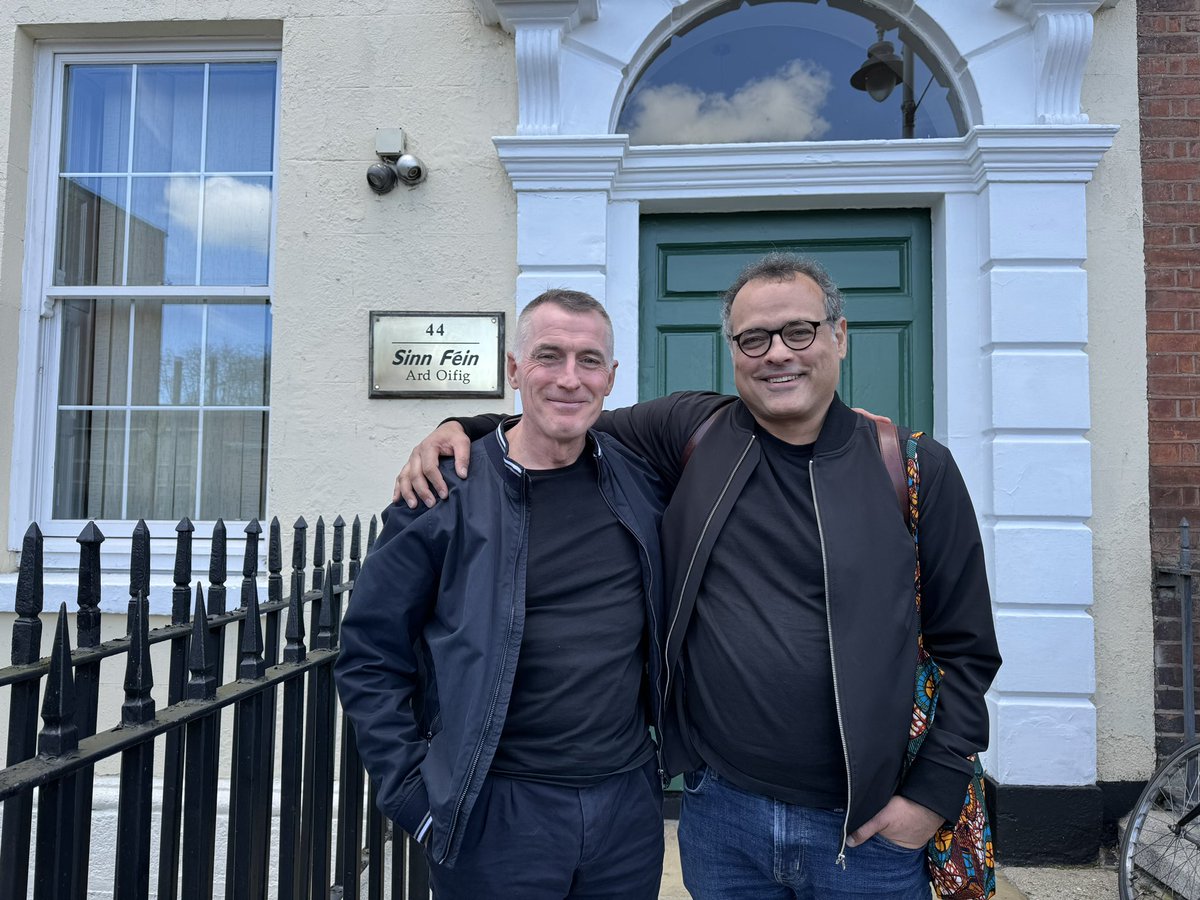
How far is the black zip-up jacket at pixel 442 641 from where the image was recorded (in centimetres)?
157

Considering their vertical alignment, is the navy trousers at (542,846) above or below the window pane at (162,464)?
below

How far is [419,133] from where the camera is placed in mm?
3945

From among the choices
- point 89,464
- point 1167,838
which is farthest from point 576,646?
point 89,464

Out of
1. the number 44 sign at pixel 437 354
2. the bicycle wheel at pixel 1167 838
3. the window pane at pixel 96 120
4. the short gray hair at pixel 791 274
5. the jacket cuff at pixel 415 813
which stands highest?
the window pane at pixel 96 120

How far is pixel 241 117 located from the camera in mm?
4312

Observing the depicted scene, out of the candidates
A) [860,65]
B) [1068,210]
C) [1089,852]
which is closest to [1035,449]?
[1068,210]

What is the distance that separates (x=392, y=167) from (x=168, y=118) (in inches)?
56.9

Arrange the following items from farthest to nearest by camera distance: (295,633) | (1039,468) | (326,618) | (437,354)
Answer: (437,354)
(1039,468)
(326,618)
(295,633)

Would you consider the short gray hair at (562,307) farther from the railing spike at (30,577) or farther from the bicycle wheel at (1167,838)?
the bicycle wheel at (1167,838)

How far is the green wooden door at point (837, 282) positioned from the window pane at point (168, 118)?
2.50 m

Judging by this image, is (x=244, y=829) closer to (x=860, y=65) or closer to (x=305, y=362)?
(x=305, y=362)

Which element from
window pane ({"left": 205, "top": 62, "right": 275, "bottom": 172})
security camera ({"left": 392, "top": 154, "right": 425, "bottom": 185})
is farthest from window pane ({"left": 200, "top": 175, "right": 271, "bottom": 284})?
security camera ({"left": 392, "top": 154, "right": 425, "bottom": 185})

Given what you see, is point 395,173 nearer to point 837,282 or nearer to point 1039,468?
point 837,282

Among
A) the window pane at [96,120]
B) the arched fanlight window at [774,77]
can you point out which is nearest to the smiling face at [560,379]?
the arched fanlight window at [774,77]
